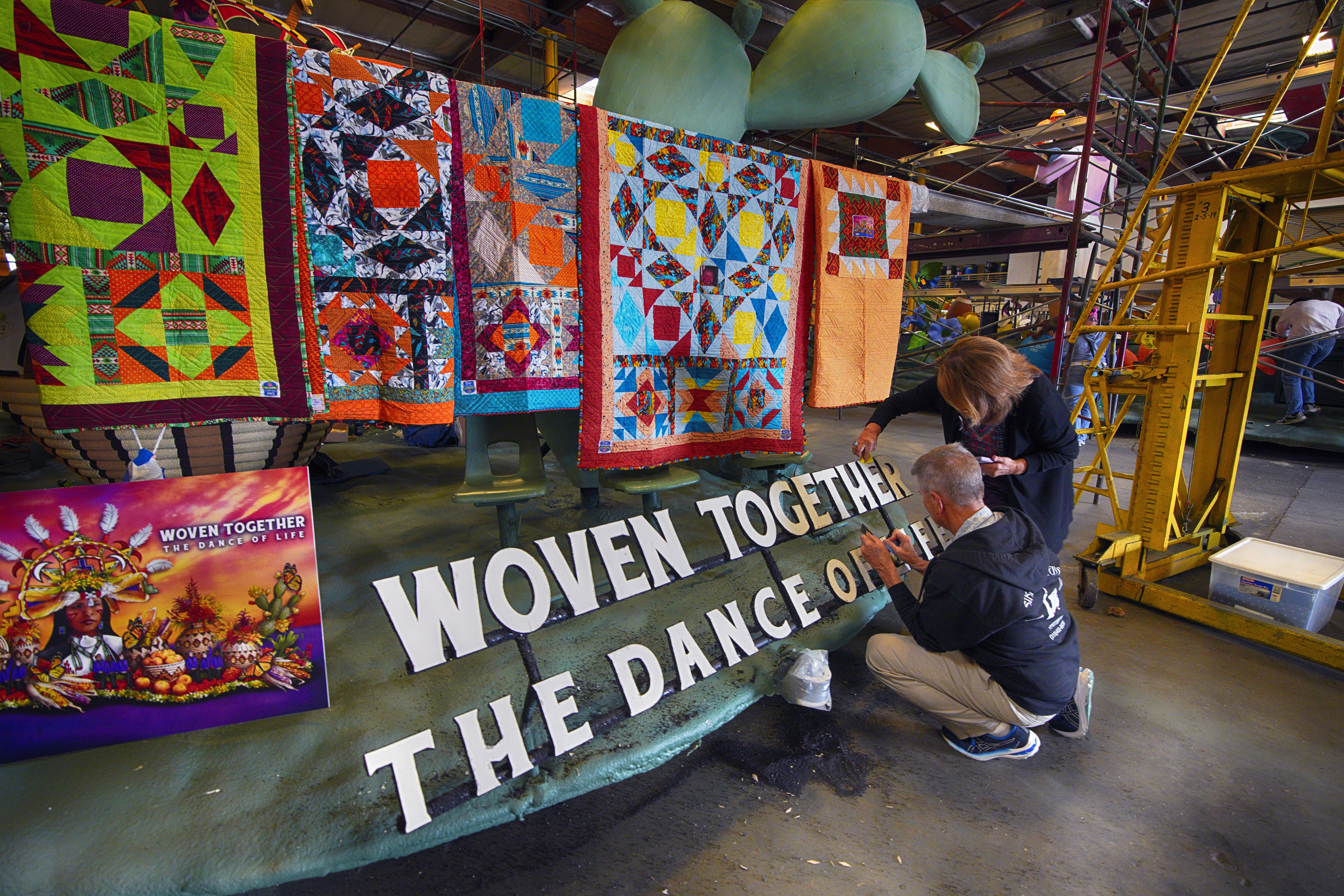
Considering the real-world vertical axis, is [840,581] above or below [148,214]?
below

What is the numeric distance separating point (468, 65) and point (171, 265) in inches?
154

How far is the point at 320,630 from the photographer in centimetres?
180

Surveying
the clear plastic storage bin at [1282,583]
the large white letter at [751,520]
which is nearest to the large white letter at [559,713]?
the large white letter at [751,520]

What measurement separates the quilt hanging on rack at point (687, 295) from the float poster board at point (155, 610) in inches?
49.6

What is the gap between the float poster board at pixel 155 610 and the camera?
5.12 feet

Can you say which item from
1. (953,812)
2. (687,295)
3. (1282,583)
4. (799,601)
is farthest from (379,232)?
(1282,583)

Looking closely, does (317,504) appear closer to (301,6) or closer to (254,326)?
(254,326)

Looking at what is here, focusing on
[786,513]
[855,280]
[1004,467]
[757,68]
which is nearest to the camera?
[1004,467]

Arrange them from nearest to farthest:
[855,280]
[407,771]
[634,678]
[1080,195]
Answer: [407,771]
[634,678]
[855,280]
[1080,195]

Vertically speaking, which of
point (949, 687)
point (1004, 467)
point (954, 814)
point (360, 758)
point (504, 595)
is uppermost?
point (1004, 467)

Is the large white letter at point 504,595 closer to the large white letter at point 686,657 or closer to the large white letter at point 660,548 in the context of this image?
the large white letter at point 660,548

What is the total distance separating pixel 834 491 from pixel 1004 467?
66 cm

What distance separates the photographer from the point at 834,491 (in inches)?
103

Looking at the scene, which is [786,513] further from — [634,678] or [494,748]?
[494,748]
